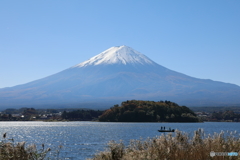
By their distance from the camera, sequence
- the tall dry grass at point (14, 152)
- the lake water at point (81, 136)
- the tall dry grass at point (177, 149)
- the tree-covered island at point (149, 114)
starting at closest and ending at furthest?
1. the tall dry grass at point (14, 152)
2. the tall dry grass at point (177, 149)
3. the lake water at point (81, 136)
4. the tree-covered island at point (149, 114)

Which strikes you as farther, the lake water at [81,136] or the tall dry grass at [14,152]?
the lake water at [81,136]

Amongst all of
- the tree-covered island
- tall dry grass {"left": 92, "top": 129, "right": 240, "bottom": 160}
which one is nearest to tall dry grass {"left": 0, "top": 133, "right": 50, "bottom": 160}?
tall dry grass {"left": 92, "top": 129, "right": 240, "bottom": 160}

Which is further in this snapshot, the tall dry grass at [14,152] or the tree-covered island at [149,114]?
the tree-covered island at [149,114]

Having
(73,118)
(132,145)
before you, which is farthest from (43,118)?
(132,145)

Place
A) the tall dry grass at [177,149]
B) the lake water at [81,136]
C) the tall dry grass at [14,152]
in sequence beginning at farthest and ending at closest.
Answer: the lake water at [81,136] → the tall dry grass at [177,149] → the tall dry grass at [14,152]

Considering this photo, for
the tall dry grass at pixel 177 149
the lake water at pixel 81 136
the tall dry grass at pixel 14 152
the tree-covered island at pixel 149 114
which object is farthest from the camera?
the tree-covered island at pixel 149 114

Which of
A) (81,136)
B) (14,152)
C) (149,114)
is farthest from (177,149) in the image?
(149,114)

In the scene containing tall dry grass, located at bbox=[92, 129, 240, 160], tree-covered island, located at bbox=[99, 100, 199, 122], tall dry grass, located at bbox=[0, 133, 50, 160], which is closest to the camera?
tall dry grass, located at bbox=[0, 133, 50, 160]

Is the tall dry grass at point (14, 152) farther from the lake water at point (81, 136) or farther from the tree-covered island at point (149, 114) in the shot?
the tree-covered island at point (149, 114)

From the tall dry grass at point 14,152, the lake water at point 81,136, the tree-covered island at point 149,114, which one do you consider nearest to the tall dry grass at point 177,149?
the lake water at point 81,136

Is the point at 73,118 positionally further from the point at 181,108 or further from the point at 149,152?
the point at 149,152

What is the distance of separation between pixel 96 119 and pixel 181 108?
3518 centimetres

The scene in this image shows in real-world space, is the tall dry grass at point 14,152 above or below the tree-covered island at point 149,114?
below

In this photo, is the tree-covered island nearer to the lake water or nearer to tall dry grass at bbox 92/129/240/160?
the lake water
